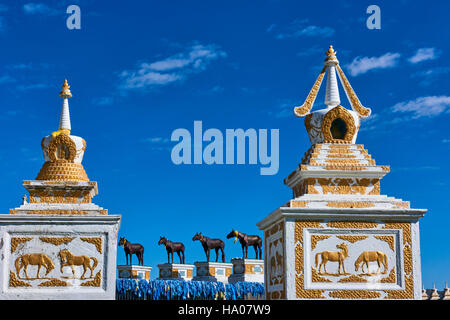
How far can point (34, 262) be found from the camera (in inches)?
933

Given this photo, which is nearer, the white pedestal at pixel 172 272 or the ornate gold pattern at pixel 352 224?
the ornate gold pattern at pixel 352 224

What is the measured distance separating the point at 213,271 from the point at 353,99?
25311 mm

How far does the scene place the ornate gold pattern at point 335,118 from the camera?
2489cm

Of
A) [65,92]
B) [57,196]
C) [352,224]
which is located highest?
[65,92]

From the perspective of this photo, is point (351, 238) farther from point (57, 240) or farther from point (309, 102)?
point (57, 240)

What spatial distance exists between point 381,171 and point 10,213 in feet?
42.1

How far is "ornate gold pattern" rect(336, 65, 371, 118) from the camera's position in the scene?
25.8 metres

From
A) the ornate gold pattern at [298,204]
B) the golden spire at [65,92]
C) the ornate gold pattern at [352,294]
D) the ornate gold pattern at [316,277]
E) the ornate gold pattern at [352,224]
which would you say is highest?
the golden spire at [65,92]

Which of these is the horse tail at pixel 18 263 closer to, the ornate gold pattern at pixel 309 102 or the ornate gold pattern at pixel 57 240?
the ornate gold pattern at pixel 57 240

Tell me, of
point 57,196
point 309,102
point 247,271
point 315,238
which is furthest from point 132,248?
point 315,238

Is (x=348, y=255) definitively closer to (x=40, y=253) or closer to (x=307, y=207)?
(x=307, y=207)

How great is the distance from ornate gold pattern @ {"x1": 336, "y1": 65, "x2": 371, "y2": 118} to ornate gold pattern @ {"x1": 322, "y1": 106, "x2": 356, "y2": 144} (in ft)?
2.85

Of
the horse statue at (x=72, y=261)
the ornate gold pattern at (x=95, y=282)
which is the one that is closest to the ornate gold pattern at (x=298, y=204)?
the ornate gold pattern at (x=95, y=282)

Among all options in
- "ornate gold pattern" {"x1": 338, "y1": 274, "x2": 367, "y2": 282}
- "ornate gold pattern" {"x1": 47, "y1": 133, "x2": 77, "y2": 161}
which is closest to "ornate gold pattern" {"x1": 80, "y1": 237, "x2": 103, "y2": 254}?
"ornate gold pattern" {"x1": 47, "y1": 133, "x2": 77, "y2": 161}
